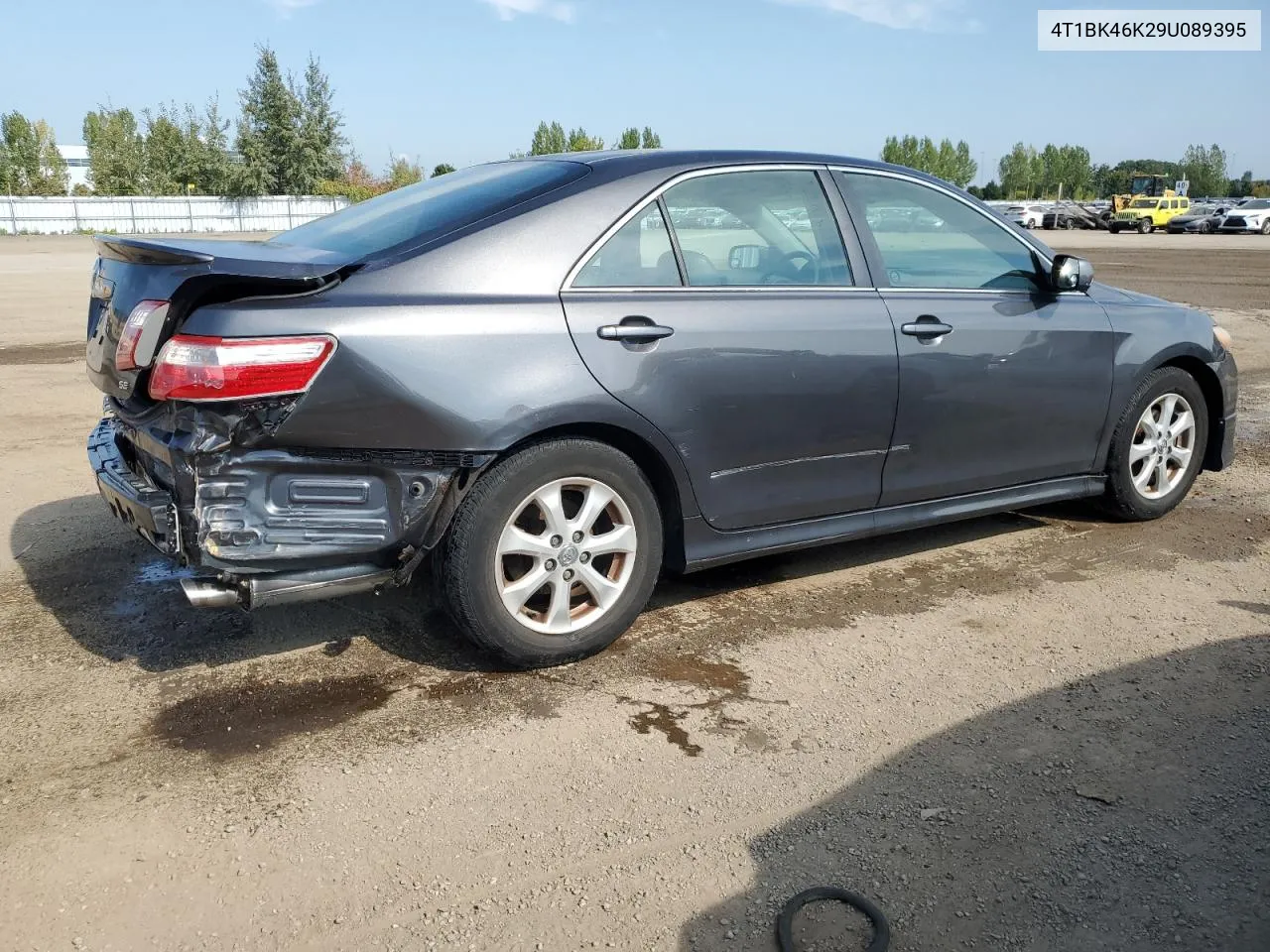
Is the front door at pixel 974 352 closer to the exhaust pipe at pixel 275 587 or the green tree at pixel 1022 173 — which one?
the exhaust pipe at pixel 275 587

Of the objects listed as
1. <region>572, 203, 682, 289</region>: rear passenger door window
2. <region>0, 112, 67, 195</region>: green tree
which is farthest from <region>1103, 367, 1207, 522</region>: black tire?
<region>0, 112, 67, 195</region>: green tree

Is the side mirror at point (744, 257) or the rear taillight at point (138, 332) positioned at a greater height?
the side mirror at point (744, 257)

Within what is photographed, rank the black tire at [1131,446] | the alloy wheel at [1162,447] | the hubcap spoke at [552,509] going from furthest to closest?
1. the alloy wheel at [1162,447]
2. the black tire at [1131,446]
3. the hubcap spoke at [552,509]

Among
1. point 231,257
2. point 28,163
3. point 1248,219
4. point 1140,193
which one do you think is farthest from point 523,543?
point 28,163

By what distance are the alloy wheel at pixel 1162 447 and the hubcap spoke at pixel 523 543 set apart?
3076 mm

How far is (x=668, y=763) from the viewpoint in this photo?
3.08 m

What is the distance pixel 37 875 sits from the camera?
2520mm

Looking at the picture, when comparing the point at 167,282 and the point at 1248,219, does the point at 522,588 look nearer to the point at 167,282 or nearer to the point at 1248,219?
the point at 167,282

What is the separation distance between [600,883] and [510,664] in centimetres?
118

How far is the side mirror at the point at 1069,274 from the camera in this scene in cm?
465

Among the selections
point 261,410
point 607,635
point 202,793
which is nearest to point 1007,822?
point 607,635

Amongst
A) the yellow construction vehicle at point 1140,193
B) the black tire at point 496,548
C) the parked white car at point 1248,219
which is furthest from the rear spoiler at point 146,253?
the yellow construction vehicle at point 1140,193

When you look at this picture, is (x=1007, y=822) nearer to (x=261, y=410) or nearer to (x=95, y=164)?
(x=261, y=410)

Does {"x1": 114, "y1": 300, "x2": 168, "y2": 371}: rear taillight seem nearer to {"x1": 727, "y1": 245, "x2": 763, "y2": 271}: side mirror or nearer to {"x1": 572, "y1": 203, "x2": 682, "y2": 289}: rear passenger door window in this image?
{"x1": 572, "y1": 203, "x2": 682, "y2": 289}: rear passenger door window
